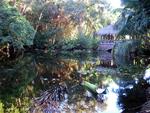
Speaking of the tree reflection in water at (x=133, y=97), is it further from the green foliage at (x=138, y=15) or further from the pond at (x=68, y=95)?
the green foliage at (x=138, y=15)

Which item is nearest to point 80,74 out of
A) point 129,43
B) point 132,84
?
point 132,84

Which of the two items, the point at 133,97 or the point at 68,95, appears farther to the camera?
the point at 68,95

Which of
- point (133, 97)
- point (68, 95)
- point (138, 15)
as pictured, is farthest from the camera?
point (138, 15)

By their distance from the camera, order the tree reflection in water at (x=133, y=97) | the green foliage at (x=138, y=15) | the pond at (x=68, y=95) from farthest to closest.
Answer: the green foliage at (x=138, y=15) → the pond at (x=68, y=95) → the tree reflection in water at (x=133, y=97)

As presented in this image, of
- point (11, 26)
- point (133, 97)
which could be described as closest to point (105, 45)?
point (11, 26)

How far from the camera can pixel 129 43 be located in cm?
2980

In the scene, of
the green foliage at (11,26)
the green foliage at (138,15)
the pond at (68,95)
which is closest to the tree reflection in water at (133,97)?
the pond at (68,95)

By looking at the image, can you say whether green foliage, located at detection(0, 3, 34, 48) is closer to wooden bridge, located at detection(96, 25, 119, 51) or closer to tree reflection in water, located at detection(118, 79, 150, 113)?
tree reflection in water, located at detection(118, 79, 150, 113)

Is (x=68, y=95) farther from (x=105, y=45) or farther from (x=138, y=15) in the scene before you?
(x=105, y=45)

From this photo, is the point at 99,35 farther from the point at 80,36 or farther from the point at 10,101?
the point at 10,101

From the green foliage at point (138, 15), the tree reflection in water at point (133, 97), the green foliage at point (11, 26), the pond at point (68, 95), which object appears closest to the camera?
the tree reflection in water at point (133, 97)

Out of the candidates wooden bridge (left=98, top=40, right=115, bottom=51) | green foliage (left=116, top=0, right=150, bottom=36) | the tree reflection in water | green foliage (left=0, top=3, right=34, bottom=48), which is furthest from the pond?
wooden bridge (left=98, top=40, right=115, bottom=51)

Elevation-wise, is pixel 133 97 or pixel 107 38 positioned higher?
pixel 107 38

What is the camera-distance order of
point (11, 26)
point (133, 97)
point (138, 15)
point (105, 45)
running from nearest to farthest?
→ 1. point (133, 97)
2. point (138, 15)
3. point (11, 26)
4. point (105, 45)
